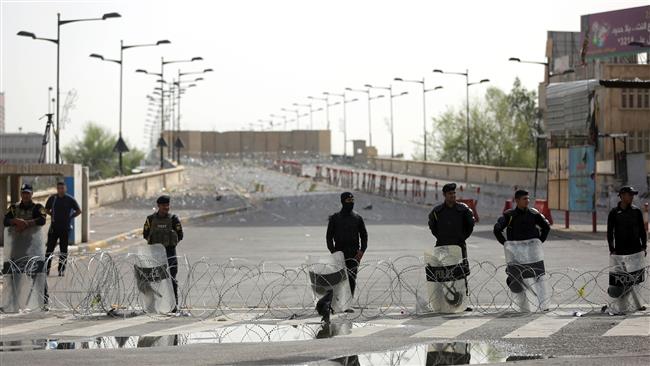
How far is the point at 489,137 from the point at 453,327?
127689 millimetres

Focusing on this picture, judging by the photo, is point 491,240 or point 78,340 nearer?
point 78,340

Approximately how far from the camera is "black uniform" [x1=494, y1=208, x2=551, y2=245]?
18641 mm

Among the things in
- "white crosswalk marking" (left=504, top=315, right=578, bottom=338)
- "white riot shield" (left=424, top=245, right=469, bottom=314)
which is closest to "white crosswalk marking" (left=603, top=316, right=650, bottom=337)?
"white crosswalk marking" (left=504, top=315, right=578, bottom=338)

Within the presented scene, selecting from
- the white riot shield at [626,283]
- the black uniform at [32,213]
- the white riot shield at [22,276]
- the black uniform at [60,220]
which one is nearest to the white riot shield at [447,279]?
the white riot shield at [626,283]

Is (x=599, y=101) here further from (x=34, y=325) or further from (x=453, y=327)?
(x=34, y=325)

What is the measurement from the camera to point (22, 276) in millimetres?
19641

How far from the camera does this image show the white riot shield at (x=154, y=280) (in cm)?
1897

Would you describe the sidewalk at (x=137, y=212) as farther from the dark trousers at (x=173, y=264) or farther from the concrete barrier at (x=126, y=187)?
the dark trousers at (x=173, y=264)

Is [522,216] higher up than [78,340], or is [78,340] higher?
[522,216]

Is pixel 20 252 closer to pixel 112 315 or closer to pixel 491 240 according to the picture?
pixel 112 315

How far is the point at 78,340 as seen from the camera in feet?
52.1

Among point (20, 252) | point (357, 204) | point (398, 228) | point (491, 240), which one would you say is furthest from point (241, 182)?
point (20, 252)

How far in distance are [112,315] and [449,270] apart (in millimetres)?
4678

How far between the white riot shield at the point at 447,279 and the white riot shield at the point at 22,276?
5718 millimetres
